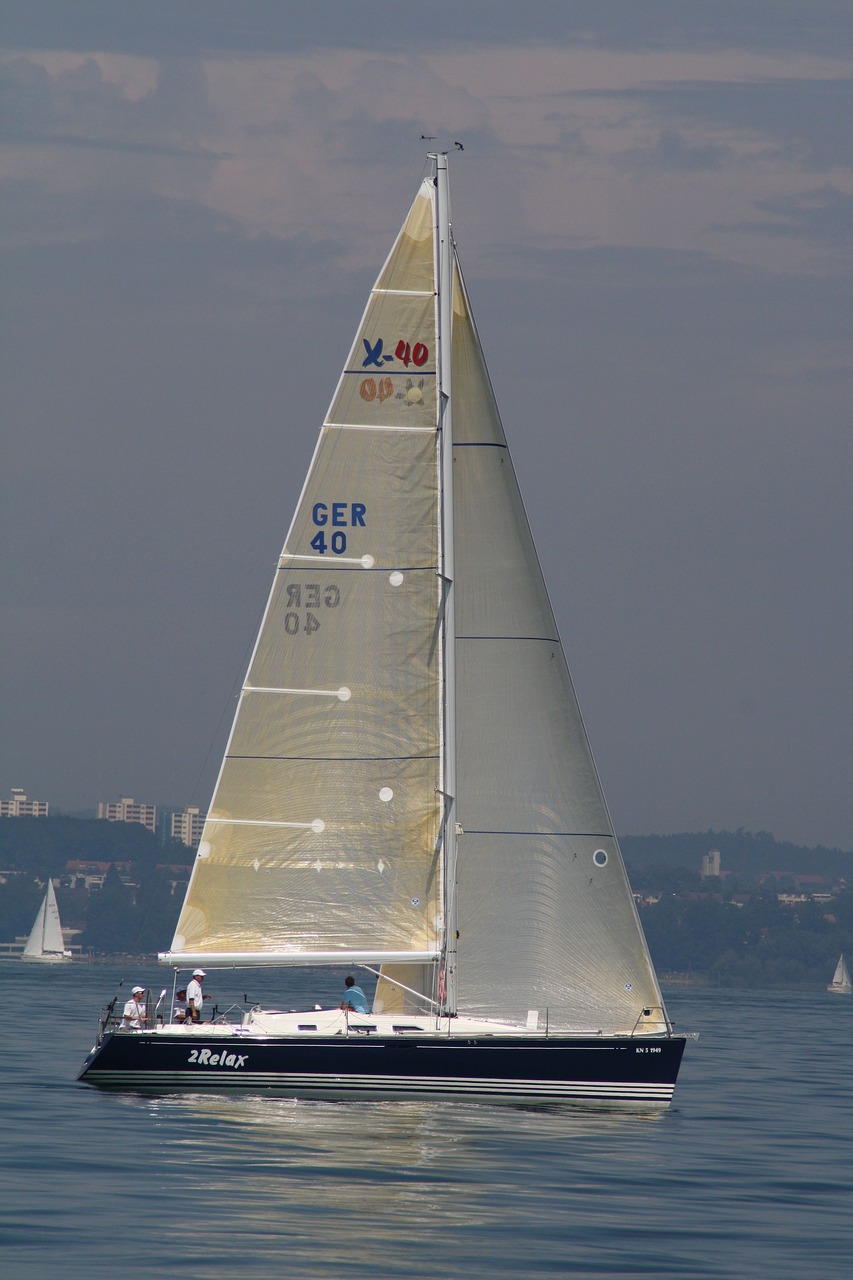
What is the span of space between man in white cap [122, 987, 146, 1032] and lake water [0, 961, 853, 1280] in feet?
2.99

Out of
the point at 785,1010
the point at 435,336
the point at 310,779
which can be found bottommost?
the point at 785,1010

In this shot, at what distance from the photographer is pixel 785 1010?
78.6 m

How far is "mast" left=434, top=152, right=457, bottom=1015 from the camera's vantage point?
24.8 m

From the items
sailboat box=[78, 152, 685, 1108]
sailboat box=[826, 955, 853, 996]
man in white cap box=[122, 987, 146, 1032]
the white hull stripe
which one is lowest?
sailboat box=[826, 955, 853, 996]

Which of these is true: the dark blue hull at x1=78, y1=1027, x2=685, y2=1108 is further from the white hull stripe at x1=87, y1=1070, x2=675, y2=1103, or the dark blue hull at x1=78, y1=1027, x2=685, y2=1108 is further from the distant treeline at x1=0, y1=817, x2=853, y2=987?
the distant treeline at x1=0, y1=817, x2=853, y2=987

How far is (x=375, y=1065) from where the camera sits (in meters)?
23.7

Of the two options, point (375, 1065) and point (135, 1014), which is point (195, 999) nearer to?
point (135, 1014)

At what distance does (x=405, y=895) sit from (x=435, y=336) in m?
7.18

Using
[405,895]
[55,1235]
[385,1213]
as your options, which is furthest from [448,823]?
[55,1235]

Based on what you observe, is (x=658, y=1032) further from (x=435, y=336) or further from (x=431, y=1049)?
(x=435, y=336)

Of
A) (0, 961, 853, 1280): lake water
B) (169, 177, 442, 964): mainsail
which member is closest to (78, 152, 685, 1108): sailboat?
(169, 177, 442, 964): mainsail

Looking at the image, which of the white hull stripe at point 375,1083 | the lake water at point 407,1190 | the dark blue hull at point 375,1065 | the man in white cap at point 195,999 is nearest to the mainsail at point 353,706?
the man in white cap at point 195,999

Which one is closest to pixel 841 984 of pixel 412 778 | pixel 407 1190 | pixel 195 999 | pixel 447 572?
pixel 412 778

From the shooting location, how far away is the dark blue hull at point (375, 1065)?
23688 millimetres
